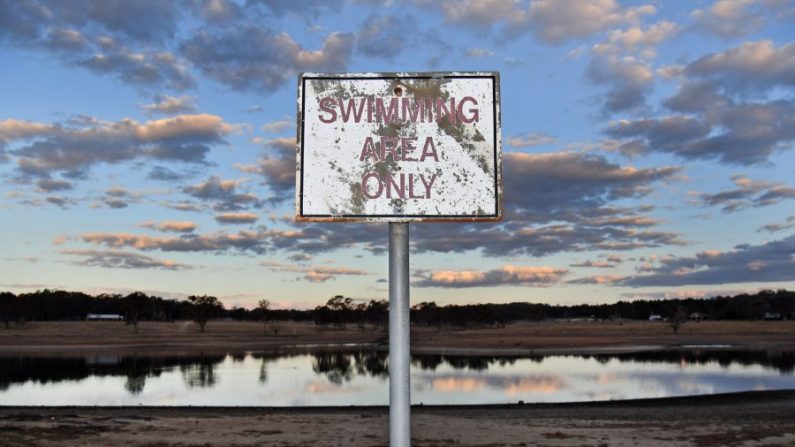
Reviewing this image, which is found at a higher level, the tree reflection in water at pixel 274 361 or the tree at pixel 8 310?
the tree at pixel 8 310

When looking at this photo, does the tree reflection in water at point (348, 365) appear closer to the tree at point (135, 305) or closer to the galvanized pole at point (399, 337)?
the galvanized pole at point (399, 337)

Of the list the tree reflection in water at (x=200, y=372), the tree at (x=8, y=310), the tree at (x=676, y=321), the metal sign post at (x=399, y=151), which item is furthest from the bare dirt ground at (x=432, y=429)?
the tree at (x=8, y=310)

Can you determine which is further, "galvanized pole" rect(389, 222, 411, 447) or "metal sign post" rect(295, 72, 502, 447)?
"galvanized pole" rect(389, 222, 411, 447)

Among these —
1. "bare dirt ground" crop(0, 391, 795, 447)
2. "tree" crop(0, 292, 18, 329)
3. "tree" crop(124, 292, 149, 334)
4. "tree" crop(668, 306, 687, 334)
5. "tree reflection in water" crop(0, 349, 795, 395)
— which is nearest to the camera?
"bare dirt ground" crop(0, 391, 795, 447)

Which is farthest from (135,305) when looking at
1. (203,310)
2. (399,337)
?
(399,337)

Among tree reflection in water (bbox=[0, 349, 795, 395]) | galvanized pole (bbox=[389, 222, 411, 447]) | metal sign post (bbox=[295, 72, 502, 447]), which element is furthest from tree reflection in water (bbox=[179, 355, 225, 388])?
metal sign post (bbox=[295, 72, 502, 447])

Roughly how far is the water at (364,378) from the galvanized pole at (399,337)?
1125 inches

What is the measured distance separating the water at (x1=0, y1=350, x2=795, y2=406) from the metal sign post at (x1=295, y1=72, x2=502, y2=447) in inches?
1153

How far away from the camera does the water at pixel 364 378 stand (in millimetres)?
37281

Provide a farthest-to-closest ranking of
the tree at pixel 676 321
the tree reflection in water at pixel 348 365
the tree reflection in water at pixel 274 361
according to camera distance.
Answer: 1. the tree at pixel 676 321
2. the tree reflection in water at pixel 348 365
3. the tree reflection in water at pixel 274 361

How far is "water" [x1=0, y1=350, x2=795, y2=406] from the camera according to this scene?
122 feet

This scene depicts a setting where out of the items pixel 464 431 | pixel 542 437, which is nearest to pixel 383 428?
pixel 464 431

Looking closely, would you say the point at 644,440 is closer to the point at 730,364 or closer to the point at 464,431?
the point at 464,431

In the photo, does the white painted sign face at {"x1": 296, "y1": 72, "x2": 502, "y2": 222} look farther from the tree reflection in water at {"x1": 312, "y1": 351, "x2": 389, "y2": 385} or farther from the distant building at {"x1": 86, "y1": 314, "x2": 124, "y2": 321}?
the distant building at {"x1": 86, "y1": 314, "x2": 124, "y2": 321}
